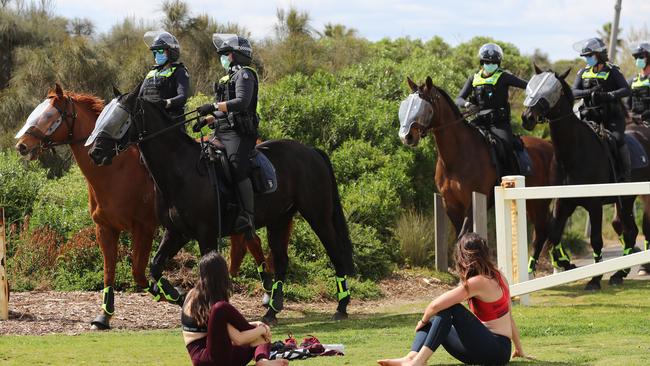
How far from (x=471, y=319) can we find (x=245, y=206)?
476cm

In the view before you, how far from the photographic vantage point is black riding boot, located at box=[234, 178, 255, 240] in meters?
13.3

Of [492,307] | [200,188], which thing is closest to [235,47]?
[200,188]

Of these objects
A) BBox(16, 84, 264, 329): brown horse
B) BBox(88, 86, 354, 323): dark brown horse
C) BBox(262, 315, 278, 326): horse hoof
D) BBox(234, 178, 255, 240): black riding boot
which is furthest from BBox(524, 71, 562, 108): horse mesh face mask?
BBox(16, 84, 264, 329): brown horse

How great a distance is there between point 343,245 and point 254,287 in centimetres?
204

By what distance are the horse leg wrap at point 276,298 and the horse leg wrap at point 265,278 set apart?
2.90 ft

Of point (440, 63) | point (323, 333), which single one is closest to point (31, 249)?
point (323, 333)

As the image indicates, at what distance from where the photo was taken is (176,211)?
12867 millimetres

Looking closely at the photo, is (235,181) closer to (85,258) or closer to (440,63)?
(85,258)

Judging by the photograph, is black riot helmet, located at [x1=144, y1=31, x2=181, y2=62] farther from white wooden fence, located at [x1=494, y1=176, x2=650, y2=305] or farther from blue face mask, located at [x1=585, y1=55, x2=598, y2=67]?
blue face mask, located at [x1=585, y1=55, x2=598, y2=67]

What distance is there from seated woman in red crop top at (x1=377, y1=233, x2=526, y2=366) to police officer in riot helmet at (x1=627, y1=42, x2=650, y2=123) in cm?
1086

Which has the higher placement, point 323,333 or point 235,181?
point 235,181

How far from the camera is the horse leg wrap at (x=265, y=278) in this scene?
1531 centimetres

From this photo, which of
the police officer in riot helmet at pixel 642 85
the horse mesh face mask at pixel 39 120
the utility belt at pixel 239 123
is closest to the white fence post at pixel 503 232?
the utility belt at pixel 239 123

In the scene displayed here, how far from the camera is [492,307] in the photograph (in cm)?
930
